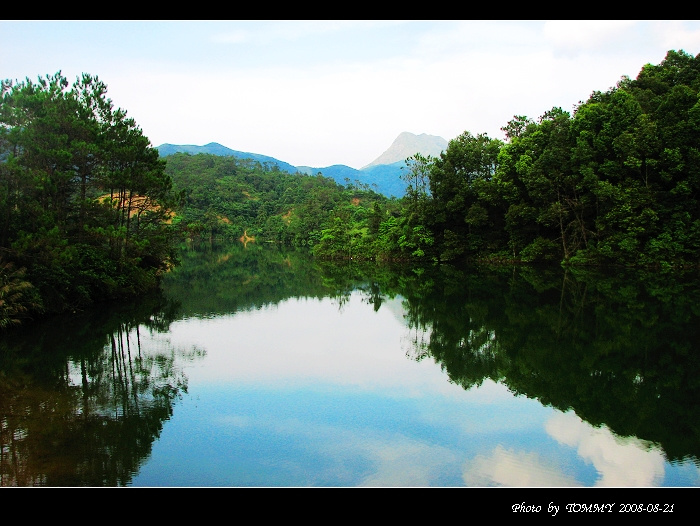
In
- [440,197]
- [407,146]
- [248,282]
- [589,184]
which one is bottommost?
[248,282]

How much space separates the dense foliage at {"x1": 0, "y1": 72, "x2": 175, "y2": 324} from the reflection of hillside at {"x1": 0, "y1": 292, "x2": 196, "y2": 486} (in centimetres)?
151

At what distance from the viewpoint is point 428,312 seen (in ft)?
55.7

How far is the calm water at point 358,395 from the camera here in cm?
636

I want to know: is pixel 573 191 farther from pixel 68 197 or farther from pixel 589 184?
pixel 68 197

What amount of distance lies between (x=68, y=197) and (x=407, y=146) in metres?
181

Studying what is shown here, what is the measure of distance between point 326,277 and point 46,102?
16986 mm

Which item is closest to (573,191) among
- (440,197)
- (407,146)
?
(440,197)

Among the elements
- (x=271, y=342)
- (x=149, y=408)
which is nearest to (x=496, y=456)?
(x=149, y=408)

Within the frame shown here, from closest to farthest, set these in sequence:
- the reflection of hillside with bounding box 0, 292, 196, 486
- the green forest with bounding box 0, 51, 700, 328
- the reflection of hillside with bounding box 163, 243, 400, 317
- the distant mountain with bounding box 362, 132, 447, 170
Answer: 1. the reflection of hillside with bounding box 0, 292, 196, 486
2. the green forest with bounding box 0, 51, 700, 328
3. the reflection of hillside with bounding box 163, 243, 400, 317
4. the distant mountain with bounding box 362, 132, 447, 170

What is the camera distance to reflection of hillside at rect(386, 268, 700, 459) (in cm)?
820

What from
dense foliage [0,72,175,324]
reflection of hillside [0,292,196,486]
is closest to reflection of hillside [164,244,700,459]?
dense foliage [0,72,175,324]

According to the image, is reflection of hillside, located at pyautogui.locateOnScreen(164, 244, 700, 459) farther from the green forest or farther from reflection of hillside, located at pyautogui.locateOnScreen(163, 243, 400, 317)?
the green forest

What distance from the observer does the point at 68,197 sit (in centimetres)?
1666
